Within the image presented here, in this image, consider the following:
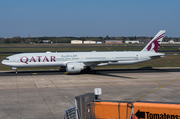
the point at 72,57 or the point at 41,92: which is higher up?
the point at 72,57

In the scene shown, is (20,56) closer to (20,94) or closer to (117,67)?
(20,94)

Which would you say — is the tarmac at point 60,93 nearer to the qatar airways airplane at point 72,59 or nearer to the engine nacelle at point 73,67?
the engine nacelle at point 73,67

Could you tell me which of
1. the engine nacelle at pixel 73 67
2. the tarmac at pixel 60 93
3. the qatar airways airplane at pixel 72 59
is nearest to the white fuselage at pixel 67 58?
the qatar airways airplane at pixel 72 59

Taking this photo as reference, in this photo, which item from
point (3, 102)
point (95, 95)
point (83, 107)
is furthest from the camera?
point (3, 102)

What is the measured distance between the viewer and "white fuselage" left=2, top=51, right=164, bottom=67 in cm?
3934

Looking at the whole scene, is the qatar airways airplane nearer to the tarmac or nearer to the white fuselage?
the white fuselage

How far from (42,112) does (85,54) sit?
944 inches

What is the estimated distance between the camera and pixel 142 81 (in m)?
33.3

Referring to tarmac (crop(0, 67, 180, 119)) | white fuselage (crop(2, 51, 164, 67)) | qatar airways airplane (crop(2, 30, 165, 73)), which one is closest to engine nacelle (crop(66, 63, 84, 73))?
qatar airways airplane (crop(2, 30, 165, 73))

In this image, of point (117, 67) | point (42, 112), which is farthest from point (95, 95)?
point (117, 67)

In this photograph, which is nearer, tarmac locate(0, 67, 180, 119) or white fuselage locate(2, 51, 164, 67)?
tarmac locate(0, 67, 180, 119)

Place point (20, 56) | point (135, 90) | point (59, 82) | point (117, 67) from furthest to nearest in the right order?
point (117, 67)
point (20, 56)
point (59, 82)
point (135, 90)

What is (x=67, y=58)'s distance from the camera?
4081 cm

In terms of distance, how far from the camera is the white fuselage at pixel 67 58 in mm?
39344
